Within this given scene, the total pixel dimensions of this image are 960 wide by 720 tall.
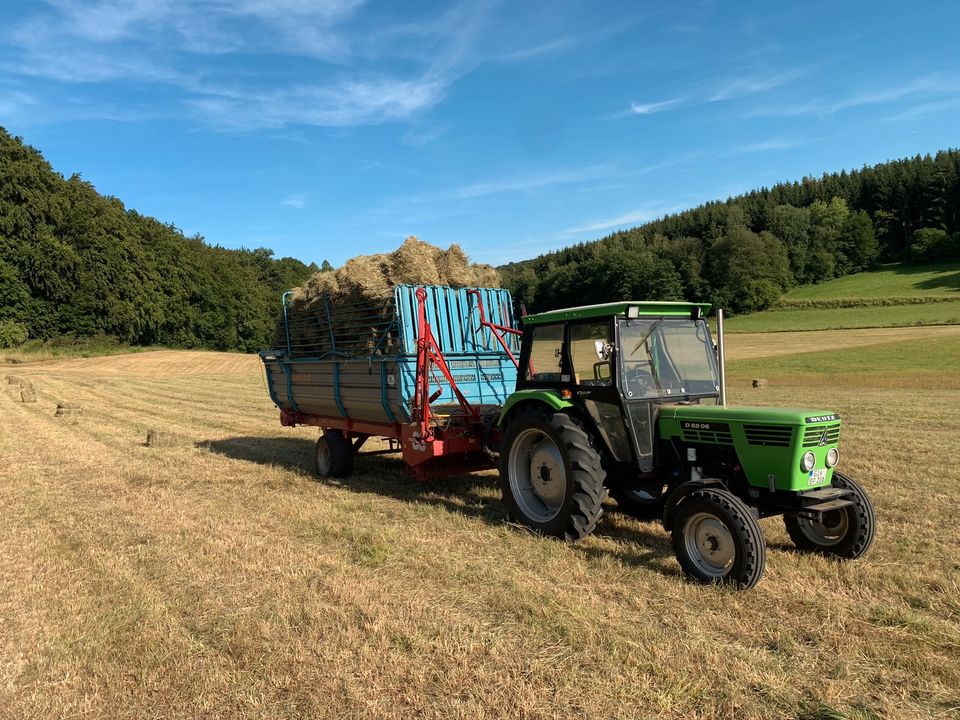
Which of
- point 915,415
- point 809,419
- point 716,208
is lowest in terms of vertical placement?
point 915,415

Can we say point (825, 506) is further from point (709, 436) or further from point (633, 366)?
point (633, 366)

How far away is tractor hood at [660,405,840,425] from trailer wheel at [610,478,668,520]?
2.28ft

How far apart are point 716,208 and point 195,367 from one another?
76.9m

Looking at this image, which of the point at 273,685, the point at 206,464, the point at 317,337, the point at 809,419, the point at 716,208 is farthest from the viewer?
the point at 716,208

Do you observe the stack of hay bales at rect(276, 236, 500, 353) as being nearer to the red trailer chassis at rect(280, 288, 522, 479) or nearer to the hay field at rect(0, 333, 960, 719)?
the red trailer chassis at rect(280, 288, 522, 479)

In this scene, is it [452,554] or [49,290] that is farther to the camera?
[49,290]

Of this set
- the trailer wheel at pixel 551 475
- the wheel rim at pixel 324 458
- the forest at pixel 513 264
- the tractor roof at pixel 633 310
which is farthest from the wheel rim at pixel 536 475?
the forest at pixel 513 264

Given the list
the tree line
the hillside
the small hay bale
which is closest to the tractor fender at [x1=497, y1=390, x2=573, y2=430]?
the small hay bale

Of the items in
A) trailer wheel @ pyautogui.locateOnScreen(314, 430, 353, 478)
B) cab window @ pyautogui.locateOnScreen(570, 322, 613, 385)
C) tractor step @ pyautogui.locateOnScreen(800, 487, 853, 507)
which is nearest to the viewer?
tractor step @ pyautogui.locateOnScreen(800, 487, 853, 507)

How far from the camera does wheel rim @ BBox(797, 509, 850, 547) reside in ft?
15.8

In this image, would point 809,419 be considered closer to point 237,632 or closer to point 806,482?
point 806,482

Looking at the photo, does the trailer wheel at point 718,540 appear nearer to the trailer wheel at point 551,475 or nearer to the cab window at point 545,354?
the trailer wheel at point 551,475

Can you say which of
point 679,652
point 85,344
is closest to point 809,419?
point 679,652

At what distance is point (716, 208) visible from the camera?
305 feet
